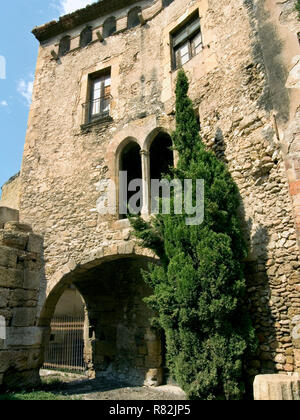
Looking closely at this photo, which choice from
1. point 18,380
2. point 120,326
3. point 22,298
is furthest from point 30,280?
point 120,326

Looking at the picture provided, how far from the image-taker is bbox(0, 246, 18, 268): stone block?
4277 mm

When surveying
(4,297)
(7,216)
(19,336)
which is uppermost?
(7,216)

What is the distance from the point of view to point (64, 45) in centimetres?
1025

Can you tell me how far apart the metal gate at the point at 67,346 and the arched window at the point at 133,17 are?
368 inches

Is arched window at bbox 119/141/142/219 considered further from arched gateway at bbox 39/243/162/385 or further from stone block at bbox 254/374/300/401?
stone block at bbox 254/374/300/401

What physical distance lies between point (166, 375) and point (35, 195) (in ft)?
18.5

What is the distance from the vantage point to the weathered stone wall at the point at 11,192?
46.3 ft

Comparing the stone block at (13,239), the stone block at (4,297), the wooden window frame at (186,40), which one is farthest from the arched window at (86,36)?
the stone block at (4,297)

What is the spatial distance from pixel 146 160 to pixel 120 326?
4447mm

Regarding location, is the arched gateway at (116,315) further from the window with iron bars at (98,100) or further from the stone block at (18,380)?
the window with iron bars at (98,100)

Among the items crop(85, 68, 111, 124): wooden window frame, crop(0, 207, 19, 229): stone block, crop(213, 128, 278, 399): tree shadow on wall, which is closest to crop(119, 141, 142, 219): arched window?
crop(85, 68, 111, 124): wooden window frame

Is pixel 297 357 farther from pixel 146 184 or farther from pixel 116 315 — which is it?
pixel 116 315

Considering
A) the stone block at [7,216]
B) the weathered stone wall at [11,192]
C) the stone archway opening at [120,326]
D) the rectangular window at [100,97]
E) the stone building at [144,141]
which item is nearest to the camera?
the stone building at [144,141]
